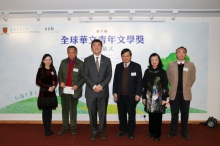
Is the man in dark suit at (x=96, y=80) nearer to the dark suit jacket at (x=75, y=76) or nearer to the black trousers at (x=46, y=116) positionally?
the dark suit jacket at (x=75, y=76)

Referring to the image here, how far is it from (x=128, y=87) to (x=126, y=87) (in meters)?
0.06

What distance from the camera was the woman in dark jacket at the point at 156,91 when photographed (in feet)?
9.86

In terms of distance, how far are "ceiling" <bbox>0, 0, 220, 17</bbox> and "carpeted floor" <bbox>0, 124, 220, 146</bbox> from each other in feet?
8.58

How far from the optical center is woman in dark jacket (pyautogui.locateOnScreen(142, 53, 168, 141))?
3004 millimetres

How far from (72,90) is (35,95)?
143cm

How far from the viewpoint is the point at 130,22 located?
4.04 m

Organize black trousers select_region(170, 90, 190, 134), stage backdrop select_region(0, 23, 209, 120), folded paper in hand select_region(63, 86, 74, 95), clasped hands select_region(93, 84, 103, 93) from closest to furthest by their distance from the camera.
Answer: clasped hands select_region(93, 84, 103, 93) → black trousers select_region(170, 90, 190, 134) → folded paper in hand select_region(63, 86, 74, 95) → stage backdrop select_region(0, 23, 209, 120)

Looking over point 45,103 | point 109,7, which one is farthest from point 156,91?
point 45,103

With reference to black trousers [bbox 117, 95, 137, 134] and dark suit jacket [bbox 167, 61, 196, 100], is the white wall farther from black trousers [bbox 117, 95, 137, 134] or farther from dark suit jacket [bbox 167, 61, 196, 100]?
dark suit jacket [bbox 167, 61, 196, 100]

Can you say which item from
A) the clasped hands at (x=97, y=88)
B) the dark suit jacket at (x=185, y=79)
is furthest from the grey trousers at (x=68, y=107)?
the dark suit jacket at (x=185, y=79)

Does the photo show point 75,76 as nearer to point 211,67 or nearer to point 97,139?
point 97,139

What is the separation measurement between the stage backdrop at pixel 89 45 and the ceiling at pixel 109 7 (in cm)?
33

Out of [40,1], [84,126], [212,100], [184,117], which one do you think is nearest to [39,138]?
[84,126]

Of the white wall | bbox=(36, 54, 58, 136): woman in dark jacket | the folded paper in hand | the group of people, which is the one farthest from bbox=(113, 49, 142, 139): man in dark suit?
bbox=(36, 54, 58, 136): woman in dark jacket
